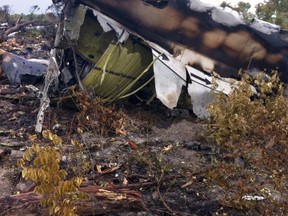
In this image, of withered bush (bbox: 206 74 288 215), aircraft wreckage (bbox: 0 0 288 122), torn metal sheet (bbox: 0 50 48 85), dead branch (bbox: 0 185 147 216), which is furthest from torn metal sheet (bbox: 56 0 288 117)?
dead branch (bbox: 0 185 147 216)

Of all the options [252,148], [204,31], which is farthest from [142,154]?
[204,31]

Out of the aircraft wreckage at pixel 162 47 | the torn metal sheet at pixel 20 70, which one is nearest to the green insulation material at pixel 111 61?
the aircraft wreckage at pixel 162 47

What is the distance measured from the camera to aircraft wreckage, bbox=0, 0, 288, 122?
24.1ft

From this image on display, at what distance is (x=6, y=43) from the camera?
46.4ft

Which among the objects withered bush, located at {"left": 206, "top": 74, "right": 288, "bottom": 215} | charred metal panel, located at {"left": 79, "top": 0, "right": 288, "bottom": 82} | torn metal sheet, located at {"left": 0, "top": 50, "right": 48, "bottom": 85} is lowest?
torn metal sheet, located at {"left": 0, "top": 50, "right": 48, "bottom": 85}

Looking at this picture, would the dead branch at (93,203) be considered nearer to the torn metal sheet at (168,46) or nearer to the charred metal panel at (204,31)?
the torn metal sheet at (168,46)

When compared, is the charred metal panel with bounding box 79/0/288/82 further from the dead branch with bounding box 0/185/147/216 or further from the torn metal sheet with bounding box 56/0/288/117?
the dead branch with bounding box 0/185/147/216

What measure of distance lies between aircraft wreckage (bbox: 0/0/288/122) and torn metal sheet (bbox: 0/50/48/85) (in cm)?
133

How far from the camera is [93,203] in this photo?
382 cm

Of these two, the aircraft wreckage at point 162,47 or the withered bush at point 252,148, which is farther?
the aircraft wreckage at point 162,47

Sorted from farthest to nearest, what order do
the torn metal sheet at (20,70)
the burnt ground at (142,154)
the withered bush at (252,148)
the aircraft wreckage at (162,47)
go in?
the torn metal sheet at (20,70) < the aircraft wreckage at (162,47) < the burnt ground at (142,154) < the withered bush at (252,148)

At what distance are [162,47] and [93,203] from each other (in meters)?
4.32

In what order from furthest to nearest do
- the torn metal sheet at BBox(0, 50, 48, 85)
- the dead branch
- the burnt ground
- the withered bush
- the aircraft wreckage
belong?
the torn metal sheet at BBox(0, 50, 48, 85) < the aircraft wreckage < the burnt ground < the withered bush < the dead branch

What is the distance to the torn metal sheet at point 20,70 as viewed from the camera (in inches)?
349
